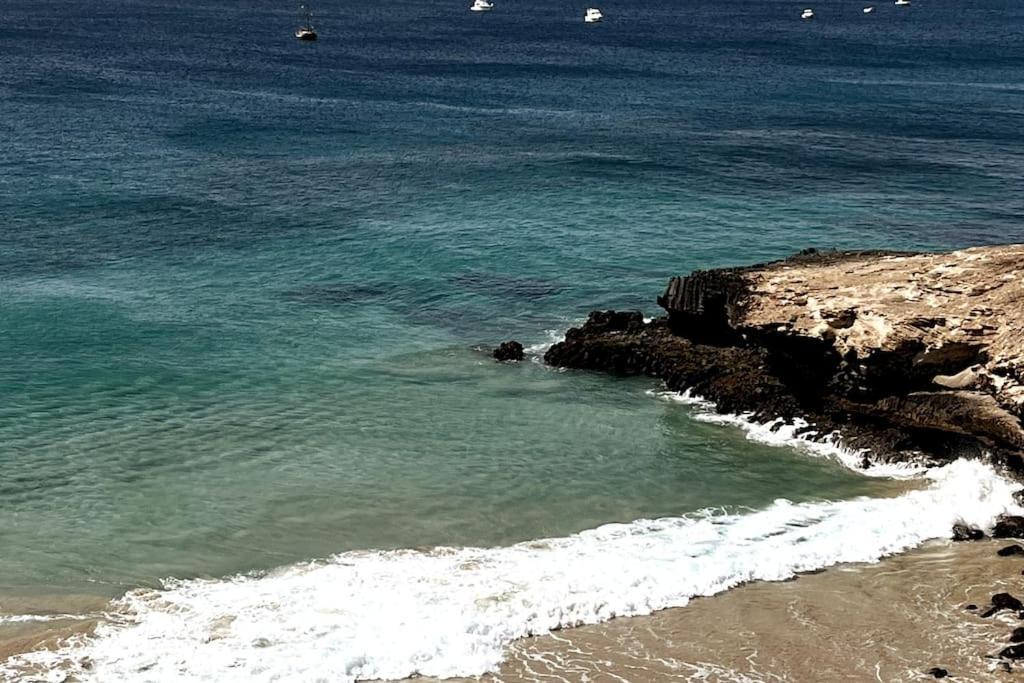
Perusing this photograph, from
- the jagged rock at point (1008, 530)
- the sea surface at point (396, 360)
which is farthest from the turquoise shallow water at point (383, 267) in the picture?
the jagged rock at point (1008, 530)

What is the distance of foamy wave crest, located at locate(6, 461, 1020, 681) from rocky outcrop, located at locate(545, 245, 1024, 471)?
1600mm

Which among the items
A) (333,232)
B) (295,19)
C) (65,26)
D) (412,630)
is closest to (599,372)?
(412,630)

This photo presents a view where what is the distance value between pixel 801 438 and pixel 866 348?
2.43m

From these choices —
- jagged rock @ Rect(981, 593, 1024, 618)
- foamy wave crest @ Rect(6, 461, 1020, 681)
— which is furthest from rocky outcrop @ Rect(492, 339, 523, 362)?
jagged rock @ Rect(981, 593, 1024, 618)

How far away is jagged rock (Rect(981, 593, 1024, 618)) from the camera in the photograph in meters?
17.8

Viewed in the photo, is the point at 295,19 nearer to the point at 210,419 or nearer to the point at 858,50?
the point at 858,50

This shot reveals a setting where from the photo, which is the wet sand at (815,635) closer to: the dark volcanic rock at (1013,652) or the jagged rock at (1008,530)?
the dark volcanic rock at (1013,652)

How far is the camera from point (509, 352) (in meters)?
30.2

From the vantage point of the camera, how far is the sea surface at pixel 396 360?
18.8 metres

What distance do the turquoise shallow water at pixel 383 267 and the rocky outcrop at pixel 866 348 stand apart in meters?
1.58

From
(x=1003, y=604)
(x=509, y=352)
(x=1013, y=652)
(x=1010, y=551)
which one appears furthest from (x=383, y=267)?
(x=1013, y=652)

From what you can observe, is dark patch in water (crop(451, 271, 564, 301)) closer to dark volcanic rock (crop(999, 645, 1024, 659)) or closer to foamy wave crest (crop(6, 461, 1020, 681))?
foamy wave crest (crop(6, 461, 1020, 681))

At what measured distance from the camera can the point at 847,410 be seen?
2500 cm

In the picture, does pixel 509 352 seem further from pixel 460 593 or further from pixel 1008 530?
pixel 1008 530
